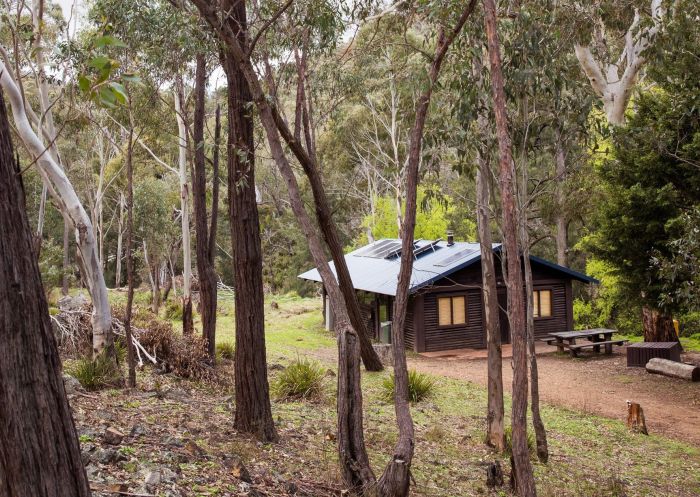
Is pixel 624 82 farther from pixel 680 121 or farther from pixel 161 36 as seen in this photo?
pixel 161 36

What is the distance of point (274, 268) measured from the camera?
137ft

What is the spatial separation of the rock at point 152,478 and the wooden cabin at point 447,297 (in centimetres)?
1576

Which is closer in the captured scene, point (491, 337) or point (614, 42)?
point (491, 337)

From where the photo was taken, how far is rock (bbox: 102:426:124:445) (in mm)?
6484

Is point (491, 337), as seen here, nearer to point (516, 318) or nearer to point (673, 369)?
point (516, 318)

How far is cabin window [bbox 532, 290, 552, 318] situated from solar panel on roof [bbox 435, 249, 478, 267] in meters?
3.19

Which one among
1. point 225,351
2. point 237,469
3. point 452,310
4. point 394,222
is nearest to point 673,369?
point 452,310

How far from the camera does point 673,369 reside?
55.5 ft

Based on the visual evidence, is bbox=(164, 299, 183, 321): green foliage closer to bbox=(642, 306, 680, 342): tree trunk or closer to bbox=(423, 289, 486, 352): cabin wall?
bbox=(423, 289, 486, 352): cabin wall

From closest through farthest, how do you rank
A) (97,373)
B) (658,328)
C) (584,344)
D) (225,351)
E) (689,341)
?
(97,373) → (225,351) → (658,328) → (584,344) → (689,341)

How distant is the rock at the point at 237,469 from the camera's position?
252 inches

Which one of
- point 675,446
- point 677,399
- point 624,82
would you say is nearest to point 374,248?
point 624,82

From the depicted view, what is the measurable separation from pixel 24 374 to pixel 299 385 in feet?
29.8

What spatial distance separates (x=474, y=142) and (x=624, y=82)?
40.6 ft
